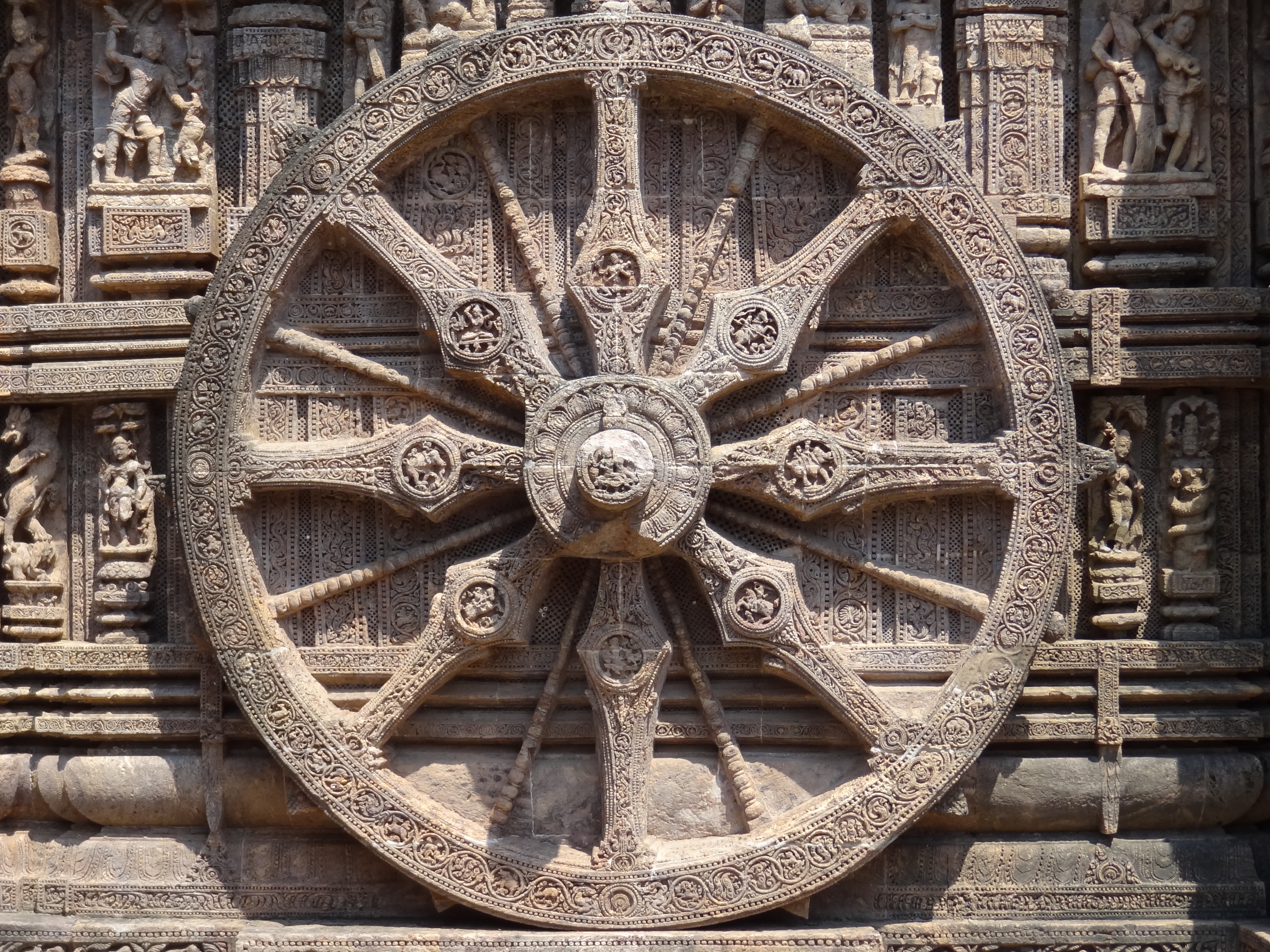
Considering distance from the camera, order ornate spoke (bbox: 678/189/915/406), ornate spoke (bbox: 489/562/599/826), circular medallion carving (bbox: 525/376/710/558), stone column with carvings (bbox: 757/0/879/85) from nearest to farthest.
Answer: circular medallion carving (bbox: 525/376/710/558), ornate spoke (bbox: 678/189/915/406), ornate spoke (bbox: 489/562/599/826), stone column with carvings (bbox: 757/0/879/85)

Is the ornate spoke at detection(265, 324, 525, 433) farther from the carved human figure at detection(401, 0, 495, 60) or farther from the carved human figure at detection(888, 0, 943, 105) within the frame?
the carved human figure at detection(888, 0, 943, 105)

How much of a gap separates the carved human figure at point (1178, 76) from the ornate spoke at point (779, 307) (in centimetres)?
140

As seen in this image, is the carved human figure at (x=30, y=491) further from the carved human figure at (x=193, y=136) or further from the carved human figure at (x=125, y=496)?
the carved human figure at (x=193, y=136)

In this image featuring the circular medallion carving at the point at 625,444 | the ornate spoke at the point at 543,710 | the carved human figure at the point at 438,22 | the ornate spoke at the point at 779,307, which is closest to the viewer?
the circular medallion carving at the point at 625,444

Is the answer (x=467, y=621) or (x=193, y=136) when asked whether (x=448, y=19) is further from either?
(x=467, y=621)

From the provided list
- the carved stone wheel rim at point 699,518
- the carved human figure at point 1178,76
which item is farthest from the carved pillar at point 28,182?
the carved human figure at point 1178,76

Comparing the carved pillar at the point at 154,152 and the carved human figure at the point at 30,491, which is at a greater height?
the carved pillar at the point at 154,152

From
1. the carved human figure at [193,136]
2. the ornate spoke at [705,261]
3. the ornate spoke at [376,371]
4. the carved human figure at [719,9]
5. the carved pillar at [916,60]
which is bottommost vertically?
the ornate spoke at [376,371]

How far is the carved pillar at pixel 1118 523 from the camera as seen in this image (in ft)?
22.0

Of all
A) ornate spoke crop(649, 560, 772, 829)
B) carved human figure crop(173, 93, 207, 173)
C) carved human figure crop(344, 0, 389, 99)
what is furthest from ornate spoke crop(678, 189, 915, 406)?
carved human figure crop(173, 93, 207, 173)

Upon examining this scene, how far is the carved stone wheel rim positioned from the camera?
20.4 feet

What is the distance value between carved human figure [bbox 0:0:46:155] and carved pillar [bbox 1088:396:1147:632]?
5.04 m

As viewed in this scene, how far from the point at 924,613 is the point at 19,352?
424 centimetres

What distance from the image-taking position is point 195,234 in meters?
6.92
